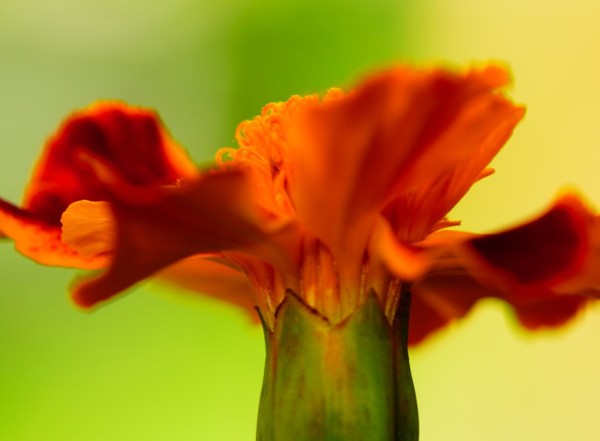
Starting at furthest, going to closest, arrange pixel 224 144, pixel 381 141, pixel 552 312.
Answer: pixel 224 144 < pixel 552 312 < pixel 381 141

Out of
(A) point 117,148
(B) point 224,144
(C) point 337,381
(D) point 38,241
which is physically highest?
(B) point 224,144

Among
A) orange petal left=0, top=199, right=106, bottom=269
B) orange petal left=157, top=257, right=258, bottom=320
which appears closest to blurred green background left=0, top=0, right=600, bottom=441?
orange petal left=157, top=257, right=258, bottom=320

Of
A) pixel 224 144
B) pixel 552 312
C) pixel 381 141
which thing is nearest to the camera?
pixel 381 141

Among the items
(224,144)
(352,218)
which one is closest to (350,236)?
(352,218)

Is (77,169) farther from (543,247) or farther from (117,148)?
(543,247)

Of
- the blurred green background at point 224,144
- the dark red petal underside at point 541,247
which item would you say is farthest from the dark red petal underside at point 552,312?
the blurred green background at point 224,144

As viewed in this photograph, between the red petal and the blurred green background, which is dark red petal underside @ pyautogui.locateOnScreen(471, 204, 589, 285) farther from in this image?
the blurred green background
